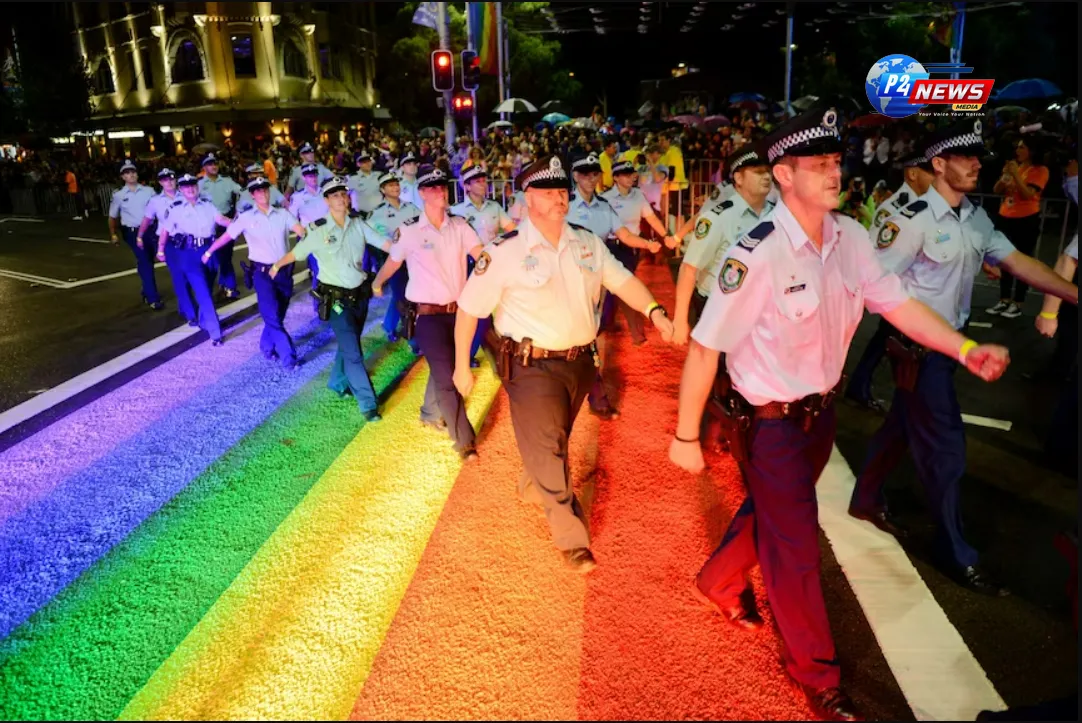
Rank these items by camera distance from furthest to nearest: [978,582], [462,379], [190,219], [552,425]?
[190,219], [462,379], [552,425], [978,582]

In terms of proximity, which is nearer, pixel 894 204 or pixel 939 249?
pixel 939 249

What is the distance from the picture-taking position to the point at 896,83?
1839 cm

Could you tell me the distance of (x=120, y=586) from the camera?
433 centimetres

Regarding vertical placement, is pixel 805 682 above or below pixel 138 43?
below

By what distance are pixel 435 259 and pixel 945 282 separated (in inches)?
140

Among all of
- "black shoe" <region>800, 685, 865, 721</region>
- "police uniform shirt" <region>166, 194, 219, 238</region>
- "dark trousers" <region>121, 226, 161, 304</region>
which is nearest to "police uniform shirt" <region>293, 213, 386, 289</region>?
"police uniform shirt" <region>166, 194, 219, 238</region>

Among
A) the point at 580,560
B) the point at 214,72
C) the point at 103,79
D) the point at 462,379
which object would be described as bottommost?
the point at 580,560

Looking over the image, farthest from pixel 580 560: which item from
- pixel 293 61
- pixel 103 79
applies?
pixel 103 79

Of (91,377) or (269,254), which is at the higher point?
(269,254)

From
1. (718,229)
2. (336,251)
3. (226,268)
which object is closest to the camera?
(718,229)

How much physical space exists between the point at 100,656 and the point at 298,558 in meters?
1.10

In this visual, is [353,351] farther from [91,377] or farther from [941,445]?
[941,445]

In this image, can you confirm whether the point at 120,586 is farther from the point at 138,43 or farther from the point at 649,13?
the point at 138,43

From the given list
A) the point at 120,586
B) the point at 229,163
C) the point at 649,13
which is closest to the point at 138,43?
the point at 229,163
